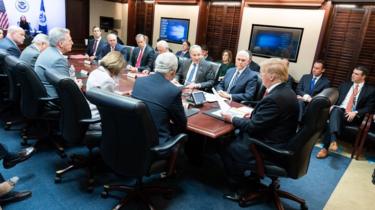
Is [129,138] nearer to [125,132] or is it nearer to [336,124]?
[125,132]

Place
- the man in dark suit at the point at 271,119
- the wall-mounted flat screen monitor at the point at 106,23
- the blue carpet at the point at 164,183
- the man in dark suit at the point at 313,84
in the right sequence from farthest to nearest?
the wall-mounted flat screen monitor at the point at 106,23
the man in dark suit at the point at 313,84
the blue carpet at the point at 164,183
the man in dark suit at the point at 271,119

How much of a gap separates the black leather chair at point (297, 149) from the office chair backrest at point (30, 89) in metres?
1.97

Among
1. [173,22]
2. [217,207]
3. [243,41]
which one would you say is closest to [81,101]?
[217,207]

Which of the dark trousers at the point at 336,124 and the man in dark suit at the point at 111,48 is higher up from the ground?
the man in dark suit at the point at 111,48

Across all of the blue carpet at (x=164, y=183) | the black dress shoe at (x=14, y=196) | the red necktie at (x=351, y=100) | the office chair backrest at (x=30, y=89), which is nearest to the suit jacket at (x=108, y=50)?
the blue carpet at (x=164, y=183)

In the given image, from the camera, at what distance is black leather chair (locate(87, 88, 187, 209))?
149cm

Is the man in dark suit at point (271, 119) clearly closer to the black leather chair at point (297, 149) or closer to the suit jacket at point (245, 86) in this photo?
the black leather chair at point (297, 149)

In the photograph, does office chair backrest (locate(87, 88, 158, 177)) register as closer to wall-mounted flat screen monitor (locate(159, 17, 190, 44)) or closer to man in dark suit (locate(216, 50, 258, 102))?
man in dark suit (locate(216, 50, 258, 102))

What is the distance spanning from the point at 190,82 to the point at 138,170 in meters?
2.20

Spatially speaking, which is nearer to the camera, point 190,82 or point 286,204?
point 286,204

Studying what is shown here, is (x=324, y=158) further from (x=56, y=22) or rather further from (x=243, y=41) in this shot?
(x=56, y=22)

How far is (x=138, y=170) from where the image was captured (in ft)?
5.58

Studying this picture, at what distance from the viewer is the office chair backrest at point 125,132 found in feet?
4.87

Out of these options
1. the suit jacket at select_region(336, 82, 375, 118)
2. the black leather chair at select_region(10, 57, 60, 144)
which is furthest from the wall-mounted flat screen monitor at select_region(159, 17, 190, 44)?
the black leather chair at select_region(10, 57, 60, 144)
